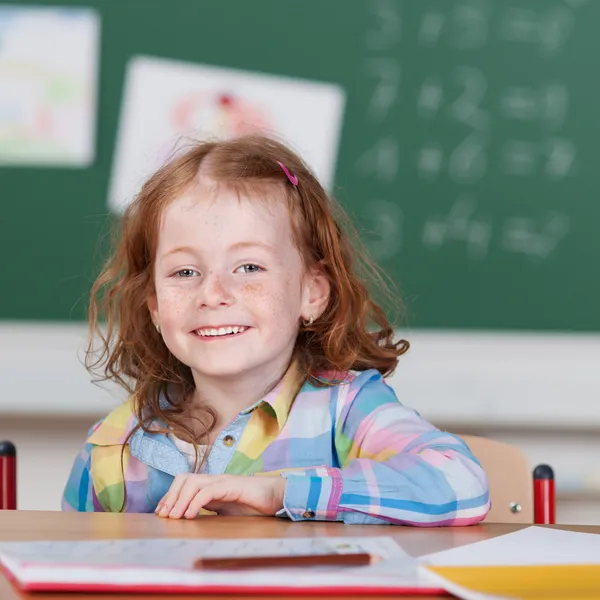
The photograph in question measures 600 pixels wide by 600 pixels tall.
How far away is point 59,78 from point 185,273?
1130 mm

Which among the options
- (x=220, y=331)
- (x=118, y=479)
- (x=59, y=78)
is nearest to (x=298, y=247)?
(x=220, y=331)

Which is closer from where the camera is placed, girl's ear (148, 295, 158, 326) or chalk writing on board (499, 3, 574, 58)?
girl's ear (148, 295, 158, 326)

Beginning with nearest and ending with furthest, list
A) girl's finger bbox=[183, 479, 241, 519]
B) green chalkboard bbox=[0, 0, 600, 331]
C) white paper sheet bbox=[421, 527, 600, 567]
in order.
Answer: white paper sheet bbox=[421, 527, 600, 567], girl's finger bbox=[183, 479, 241, 519], green chalkboard bbox=[0, 0, 600, 331]

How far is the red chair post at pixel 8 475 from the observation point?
4.72ft

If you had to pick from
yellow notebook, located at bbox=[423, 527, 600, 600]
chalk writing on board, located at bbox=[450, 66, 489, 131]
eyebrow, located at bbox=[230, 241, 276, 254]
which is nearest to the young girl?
eyebrow, located at bbox=[230, 241, 276, 254]

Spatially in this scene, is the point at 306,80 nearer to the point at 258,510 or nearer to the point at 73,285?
the point at 73,285

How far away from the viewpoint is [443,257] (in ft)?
7.40

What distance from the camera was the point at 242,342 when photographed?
A: 1286mm

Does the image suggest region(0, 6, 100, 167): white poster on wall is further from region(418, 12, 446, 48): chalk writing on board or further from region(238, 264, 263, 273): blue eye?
region(238, 264, 263, 273): blue eye

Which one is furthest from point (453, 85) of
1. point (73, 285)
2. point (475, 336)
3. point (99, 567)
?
point (99, 567)

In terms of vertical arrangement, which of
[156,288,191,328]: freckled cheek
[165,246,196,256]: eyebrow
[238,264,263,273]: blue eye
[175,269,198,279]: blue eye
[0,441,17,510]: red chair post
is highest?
[165,246,196,256]: eyebrow

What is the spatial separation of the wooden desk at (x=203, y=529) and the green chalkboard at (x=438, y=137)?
1275 mm

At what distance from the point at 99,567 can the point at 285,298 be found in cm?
68

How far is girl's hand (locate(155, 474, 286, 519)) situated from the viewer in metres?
1.00
